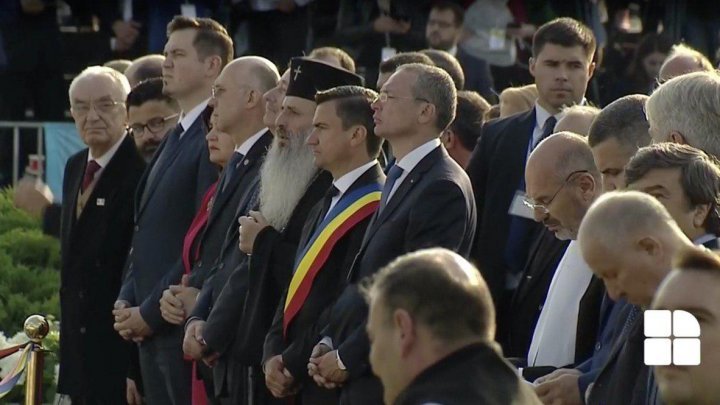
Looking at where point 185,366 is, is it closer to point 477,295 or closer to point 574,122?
point 574,122

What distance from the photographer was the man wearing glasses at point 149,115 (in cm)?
988

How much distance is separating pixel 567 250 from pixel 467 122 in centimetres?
250

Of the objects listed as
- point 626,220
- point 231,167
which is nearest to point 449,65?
point 231,167

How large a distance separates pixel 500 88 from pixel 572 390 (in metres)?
7.82

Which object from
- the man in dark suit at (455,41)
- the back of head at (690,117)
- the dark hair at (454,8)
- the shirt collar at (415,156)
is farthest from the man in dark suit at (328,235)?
the dark hair at (454,8)

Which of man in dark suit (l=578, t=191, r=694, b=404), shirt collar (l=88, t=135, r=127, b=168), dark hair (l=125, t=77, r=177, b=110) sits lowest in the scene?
shirt collar (l=88, t=135, r=127, b=168)

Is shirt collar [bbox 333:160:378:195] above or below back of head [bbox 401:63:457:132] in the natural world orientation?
below

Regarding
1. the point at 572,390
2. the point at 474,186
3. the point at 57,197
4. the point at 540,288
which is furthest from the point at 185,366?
the point at 57,197

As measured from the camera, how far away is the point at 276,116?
8.48 meters

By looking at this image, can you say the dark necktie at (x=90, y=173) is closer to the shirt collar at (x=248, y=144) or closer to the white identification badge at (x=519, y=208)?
the shirt collar at (x=248, y=144)

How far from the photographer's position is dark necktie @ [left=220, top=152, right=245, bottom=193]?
8656mm

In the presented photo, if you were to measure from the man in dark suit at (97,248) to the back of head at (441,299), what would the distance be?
564cm

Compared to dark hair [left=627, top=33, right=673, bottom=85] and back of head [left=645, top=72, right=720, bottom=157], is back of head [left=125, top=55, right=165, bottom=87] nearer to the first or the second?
dark hair [left=627, top=33, right=673, bottom=85]

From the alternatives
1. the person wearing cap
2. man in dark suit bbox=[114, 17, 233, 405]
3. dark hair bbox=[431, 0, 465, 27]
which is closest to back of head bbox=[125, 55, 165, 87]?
man in dark suit bbox=[114, 17, 233, 405]
